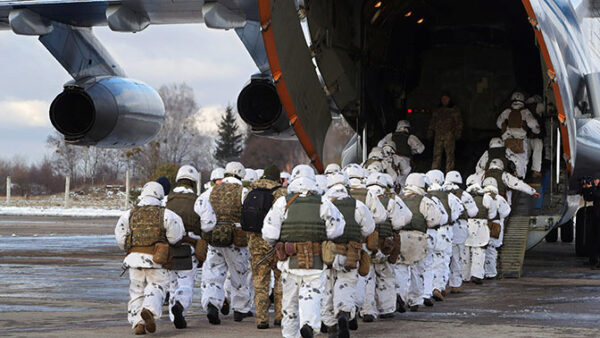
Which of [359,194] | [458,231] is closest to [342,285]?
[359,194]

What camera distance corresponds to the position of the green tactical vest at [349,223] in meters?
8.76

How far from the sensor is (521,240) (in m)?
15.2

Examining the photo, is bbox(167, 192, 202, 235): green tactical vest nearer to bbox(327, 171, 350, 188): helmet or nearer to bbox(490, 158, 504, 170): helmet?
bbox(327, 171, 350, 188): helmet

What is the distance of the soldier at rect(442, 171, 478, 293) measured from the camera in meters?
13.4

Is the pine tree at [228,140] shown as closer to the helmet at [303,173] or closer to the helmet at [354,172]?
the helmet at [354,172]

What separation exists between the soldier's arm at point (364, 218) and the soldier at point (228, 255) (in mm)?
1959

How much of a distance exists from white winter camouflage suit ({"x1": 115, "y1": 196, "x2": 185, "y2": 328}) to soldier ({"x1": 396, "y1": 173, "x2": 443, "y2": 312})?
2.98 m

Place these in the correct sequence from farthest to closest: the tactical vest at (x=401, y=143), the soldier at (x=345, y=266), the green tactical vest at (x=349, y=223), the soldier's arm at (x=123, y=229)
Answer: the tactical vest at (x=401, y=143)
the soldier's arm at (x=123, y=229)
the green tactical vest at (x=349, y=223)
the soldier at (x=345, y=266)

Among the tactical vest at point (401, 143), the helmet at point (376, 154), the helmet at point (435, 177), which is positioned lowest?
the helmet at point (435, 177)

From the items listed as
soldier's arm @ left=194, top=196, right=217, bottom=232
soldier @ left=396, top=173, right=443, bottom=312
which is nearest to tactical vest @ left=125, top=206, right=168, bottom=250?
soldier's arm @ left=194, top=196, right=217, bottom=232

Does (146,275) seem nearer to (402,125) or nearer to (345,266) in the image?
(345,266)

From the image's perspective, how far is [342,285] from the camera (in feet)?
29.0

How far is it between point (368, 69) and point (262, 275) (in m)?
7.45

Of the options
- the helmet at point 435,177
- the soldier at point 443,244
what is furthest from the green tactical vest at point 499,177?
the soldier at point 443,244
